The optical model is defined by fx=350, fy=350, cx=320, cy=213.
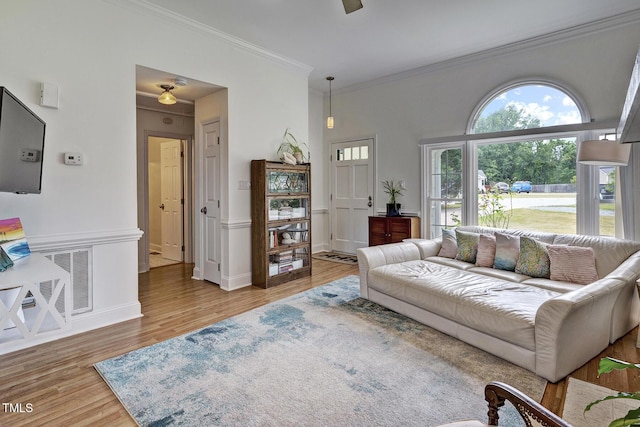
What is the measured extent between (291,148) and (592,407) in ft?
13.4

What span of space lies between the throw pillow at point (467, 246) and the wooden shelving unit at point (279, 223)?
1995 mm

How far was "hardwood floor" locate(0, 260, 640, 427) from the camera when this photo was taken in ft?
6.47

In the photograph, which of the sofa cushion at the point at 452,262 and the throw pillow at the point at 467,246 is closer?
the sofa cushion at the point at 452,262

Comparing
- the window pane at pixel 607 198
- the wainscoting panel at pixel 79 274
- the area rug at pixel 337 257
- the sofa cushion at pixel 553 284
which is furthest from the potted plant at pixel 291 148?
the window pane at pixel 607 198

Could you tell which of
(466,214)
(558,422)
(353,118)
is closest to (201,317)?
(558,422)

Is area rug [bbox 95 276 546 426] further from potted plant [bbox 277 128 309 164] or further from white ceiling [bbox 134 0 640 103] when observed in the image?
white ceiling [bbox 134 0 640 103]

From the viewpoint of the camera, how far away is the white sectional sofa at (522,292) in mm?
2232

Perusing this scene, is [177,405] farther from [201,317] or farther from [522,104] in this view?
[522,104]

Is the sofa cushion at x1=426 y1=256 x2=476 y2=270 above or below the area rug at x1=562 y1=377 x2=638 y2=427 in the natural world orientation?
above

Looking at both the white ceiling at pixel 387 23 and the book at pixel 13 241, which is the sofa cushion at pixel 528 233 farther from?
the book at pixel 13 241

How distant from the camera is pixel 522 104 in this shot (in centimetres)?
441

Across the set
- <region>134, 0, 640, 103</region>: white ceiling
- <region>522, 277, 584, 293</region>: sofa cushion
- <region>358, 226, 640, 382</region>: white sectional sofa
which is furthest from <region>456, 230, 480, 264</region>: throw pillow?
<region>134, 0, 640, 103</region>: white ceiling

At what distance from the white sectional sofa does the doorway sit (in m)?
3.51

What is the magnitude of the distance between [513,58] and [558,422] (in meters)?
4.62
